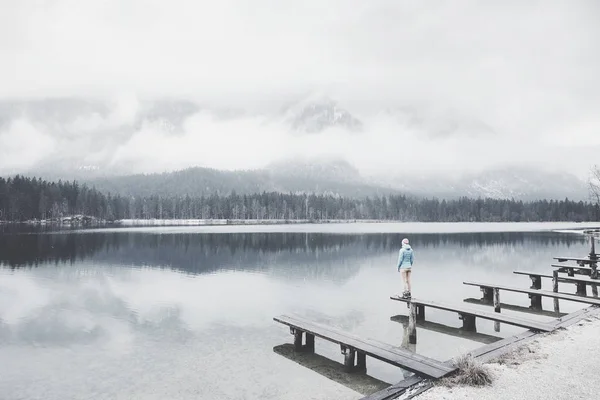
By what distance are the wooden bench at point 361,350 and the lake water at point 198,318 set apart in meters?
0.86

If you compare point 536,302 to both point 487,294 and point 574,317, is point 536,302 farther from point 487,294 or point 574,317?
point 574,317

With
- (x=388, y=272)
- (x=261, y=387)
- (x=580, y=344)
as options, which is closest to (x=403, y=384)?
(x=261, y=387)

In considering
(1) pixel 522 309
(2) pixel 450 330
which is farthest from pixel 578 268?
(2) pixel 450 330

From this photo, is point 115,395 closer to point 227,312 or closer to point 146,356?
point 146,356

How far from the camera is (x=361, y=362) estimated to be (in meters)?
16.5

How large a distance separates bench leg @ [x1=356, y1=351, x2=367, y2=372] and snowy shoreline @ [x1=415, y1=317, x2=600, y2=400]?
4.80 metres

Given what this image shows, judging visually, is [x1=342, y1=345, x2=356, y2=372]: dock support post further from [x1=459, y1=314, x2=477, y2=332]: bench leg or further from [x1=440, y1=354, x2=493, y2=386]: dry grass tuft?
[x1=459, y1=314, x2=477, y2=332]: bench leg

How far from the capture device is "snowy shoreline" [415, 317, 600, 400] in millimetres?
11008

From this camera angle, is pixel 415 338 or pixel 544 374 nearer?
pixel 544 374

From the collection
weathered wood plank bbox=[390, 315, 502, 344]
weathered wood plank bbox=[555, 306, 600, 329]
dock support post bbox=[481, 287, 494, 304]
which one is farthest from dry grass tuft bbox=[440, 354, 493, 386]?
dock support post bbox=[481, 287, 494, 304]

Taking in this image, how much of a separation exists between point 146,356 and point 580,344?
17.4m

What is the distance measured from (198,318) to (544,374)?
18.5 m

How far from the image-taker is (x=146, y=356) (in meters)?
18.6

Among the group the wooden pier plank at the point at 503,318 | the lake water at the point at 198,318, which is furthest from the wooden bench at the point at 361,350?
the wooden pier plank at the point at 503,318
